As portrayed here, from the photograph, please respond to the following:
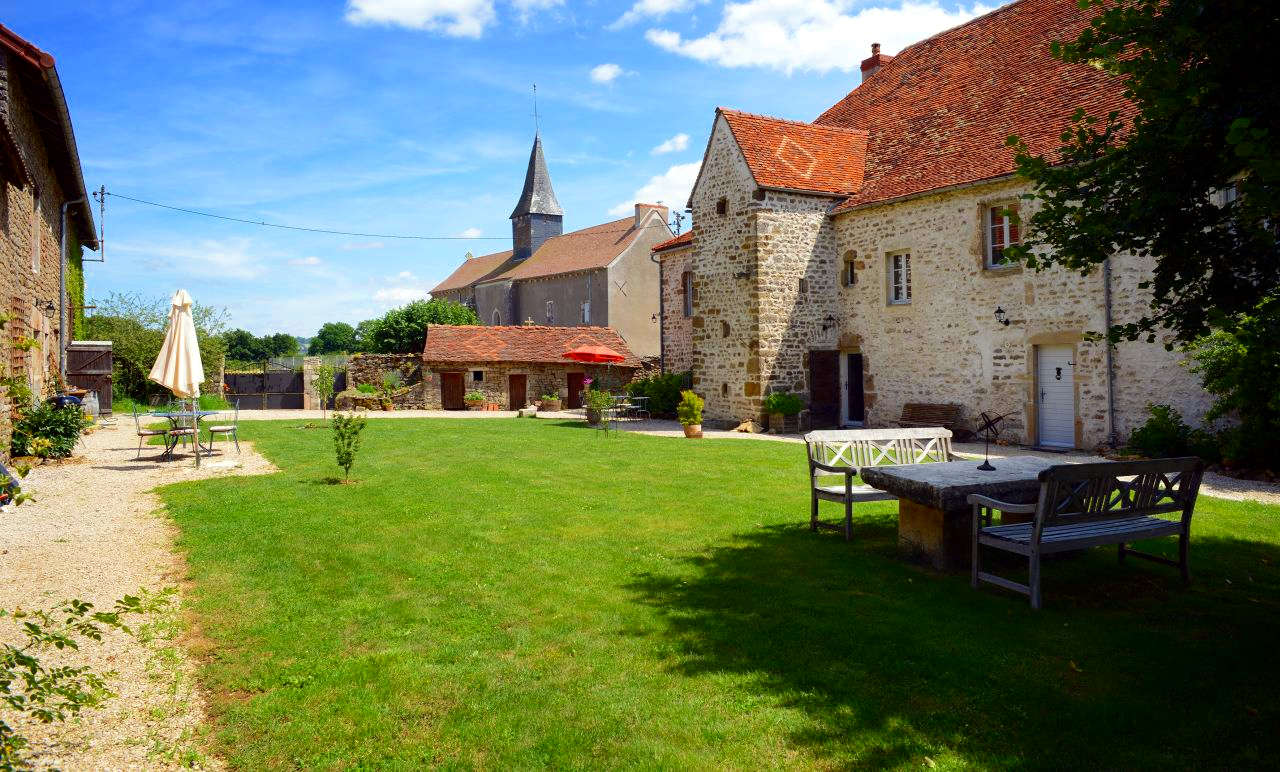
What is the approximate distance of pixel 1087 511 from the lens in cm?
536

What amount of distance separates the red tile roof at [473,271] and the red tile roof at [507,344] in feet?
71.5

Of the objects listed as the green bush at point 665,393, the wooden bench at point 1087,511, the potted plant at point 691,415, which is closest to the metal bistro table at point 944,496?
the wooden bench at point 1087,511

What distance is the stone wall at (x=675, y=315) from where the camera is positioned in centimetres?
2522

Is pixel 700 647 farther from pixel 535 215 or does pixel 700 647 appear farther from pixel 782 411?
pixel 535 215

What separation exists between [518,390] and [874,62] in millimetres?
17667

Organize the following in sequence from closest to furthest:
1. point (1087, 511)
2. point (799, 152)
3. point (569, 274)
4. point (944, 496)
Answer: point (1087, 511)
point (944, 496)
point (799, 152)
point (569, 274)

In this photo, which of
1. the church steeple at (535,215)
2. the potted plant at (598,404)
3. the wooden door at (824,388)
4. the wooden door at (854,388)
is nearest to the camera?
the potted plant at (598,404)

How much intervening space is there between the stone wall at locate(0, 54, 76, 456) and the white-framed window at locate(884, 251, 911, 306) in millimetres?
15551

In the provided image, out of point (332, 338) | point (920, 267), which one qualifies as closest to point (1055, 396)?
point (920, 267)

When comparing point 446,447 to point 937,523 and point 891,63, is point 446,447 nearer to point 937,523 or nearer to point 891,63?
point 937,523

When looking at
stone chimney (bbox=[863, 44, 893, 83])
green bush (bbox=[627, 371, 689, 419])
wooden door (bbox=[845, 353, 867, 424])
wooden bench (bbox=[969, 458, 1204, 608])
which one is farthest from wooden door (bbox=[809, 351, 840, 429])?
wooden bench (bbox=[969, 458, 1204, 608])

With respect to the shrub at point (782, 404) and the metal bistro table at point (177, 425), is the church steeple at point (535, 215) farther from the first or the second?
the metal bistro table at point (177, 425)

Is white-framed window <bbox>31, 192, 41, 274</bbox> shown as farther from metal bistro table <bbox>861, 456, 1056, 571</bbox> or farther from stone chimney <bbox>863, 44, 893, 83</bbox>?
stone chimney <bbox>863, 44, 893, 83</bbox>

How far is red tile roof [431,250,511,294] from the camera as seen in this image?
181ft
